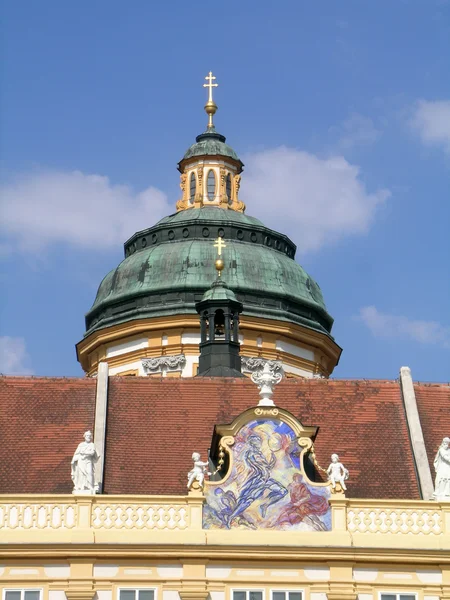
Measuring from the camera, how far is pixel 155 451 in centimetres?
4662

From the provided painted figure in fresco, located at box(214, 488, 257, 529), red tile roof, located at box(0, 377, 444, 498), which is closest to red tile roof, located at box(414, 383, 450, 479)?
red tile roof, located at box(0, 377, 444, 498)

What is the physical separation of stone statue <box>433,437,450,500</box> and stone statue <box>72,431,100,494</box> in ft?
28.2

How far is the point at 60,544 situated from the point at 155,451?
5.14 meters

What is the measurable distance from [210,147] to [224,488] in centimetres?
3287

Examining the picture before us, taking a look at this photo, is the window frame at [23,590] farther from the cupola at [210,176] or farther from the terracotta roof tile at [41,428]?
the cupola at [210,176]

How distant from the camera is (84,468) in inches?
1720

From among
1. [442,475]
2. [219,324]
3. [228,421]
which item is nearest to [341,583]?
[442,475]

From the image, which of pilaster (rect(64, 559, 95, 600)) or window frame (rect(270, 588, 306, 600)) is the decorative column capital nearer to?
pilaster (rect(64, 559, 95, 600))

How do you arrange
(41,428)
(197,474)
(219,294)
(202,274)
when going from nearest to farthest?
(197,474) < (41,428) < (219,294) < (202,274)

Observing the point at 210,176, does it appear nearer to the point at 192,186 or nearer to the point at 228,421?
the point at 192,186

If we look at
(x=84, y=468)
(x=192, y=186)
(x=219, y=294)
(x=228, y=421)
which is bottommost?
(x=84, y=468)

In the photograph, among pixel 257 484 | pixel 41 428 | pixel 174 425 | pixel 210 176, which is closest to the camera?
pixel 257 484

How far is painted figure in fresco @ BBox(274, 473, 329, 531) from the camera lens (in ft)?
143

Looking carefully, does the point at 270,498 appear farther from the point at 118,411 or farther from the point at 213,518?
the point at 118,411
